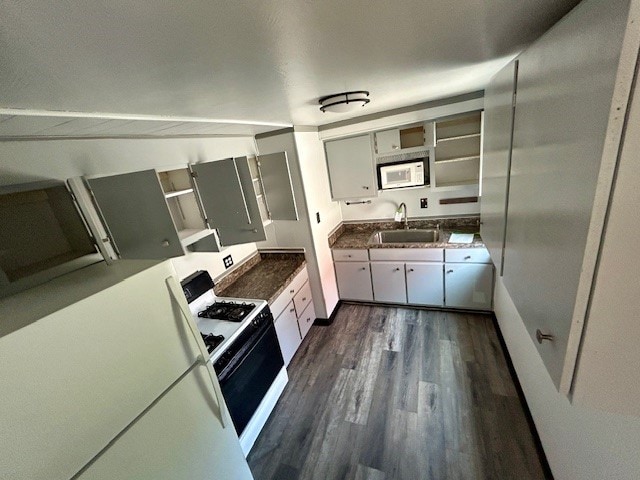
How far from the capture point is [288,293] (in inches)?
96.3

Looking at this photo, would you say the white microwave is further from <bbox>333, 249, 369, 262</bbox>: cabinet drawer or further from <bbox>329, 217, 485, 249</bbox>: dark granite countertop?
<bbox>333, 249, 369, 262</bbox>: cabinet drawer

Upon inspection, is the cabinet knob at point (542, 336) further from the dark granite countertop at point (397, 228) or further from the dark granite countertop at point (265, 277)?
the dark granite countertop at point (397, 228)

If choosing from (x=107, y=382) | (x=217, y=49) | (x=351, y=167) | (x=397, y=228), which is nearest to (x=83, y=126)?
(x=217, y=49)

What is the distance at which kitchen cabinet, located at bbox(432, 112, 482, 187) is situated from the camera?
2494 mm

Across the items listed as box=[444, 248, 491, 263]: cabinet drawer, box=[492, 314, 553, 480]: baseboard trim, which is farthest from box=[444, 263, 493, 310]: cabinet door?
box=[492, 314, 553, 480]: baseboard trim

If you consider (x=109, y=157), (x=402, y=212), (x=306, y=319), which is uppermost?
(x=109, y=157)

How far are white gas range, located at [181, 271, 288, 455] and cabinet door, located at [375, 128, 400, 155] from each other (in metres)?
1.93

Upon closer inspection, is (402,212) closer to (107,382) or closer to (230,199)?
(230,199)

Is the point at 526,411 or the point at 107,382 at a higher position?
the point at 107,382

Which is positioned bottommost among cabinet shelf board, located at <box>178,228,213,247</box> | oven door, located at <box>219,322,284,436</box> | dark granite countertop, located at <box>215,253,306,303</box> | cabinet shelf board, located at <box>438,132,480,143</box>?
oven door, located at <box>219,322,284,436</box>

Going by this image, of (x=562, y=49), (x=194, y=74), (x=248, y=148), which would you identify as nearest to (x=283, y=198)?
(x=248, y=148)

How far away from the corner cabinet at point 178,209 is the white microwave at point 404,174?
152cm

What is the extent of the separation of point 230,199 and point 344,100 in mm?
1015

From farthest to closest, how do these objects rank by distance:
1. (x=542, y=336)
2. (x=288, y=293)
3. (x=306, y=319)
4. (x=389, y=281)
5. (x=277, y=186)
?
(x=389, y=281), (x=306, y=319), (x=288, y=293), (x=277, y=186), (x=542, y=336)
